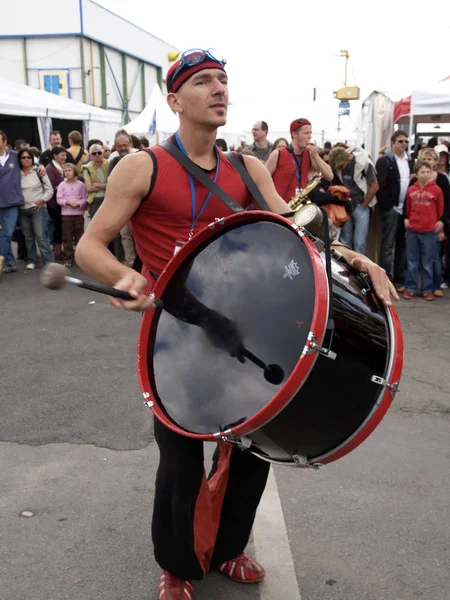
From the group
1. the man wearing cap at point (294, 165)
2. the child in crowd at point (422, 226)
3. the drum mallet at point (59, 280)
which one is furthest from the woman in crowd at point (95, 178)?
the drum mallet at point (59, 280)

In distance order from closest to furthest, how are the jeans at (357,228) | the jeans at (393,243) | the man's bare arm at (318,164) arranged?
the man's bare arm at (318,164) → the jeans at (357,228) → the jeans at (393,243)

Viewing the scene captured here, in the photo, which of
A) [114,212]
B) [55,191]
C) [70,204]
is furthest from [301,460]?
[55,191]

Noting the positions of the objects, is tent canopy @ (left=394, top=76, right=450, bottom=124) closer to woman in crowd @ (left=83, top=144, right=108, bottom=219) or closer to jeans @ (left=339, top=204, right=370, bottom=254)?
jeans @ (left=339, top=204, right=370, bottom=254)

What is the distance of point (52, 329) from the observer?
6910mm

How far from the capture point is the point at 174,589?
2596 millimetres

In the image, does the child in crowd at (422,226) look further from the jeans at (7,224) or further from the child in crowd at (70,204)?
the jeans at (7,224)

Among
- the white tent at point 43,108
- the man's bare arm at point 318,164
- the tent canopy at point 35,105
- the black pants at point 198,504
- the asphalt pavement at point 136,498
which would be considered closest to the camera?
the black pants at point 198,504

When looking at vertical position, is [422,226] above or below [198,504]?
above

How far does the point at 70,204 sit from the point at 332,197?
13.5ft

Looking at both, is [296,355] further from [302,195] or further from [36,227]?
[36,227]

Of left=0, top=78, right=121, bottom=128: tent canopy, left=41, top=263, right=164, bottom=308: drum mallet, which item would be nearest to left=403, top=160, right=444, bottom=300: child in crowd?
left=41, top=263, right=164, bottom=308: drum mallet

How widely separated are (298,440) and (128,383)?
3256 millimetres

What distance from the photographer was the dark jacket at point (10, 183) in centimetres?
951

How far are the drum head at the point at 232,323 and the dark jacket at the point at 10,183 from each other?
7.84 m
